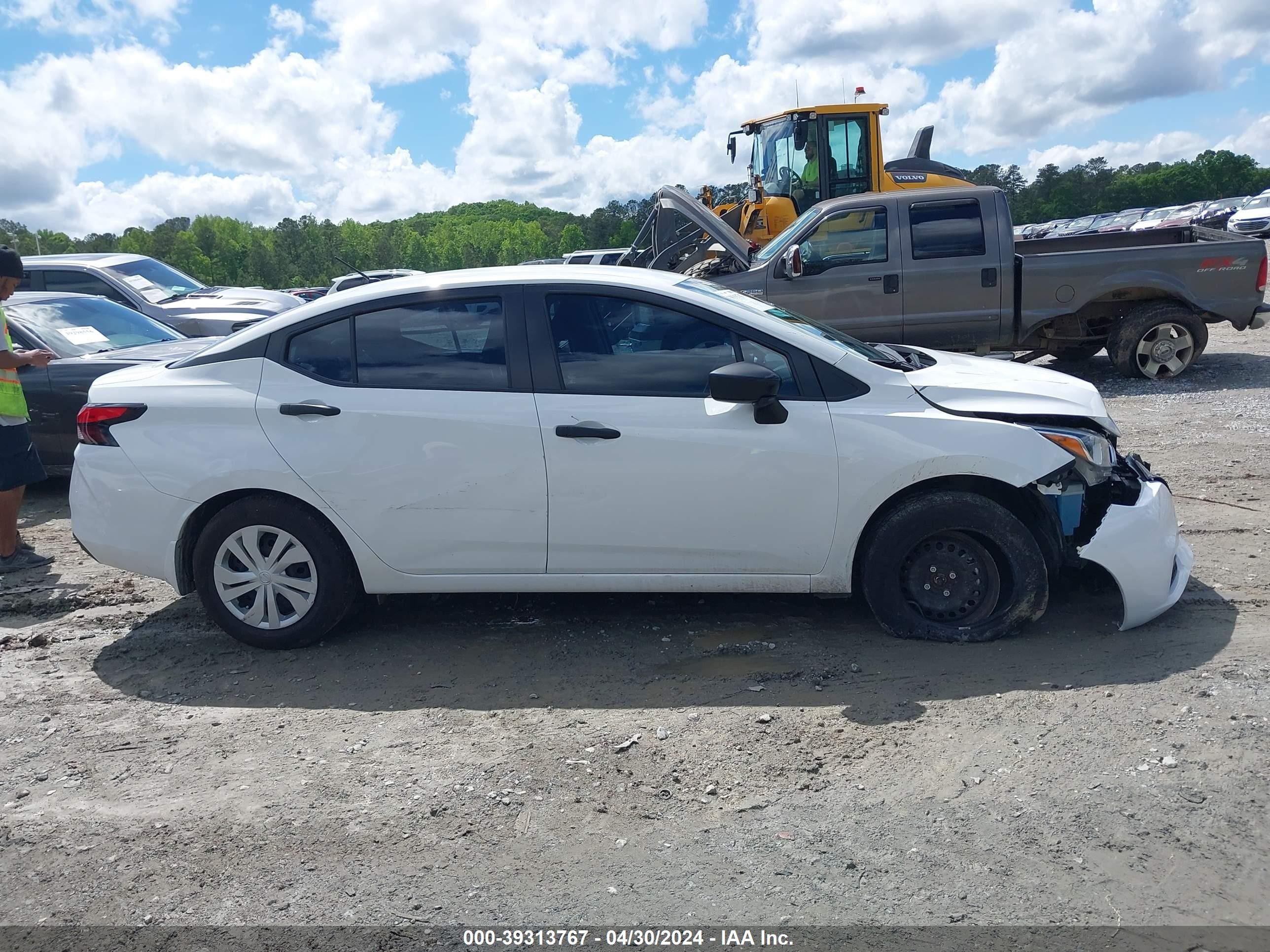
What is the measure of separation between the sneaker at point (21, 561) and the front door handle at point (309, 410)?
2930 mm

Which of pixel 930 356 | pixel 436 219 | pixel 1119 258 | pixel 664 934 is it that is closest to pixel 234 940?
pixel 664 934

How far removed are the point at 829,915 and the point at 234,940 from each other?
1.59m

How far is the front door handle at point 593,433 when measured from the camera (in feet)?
14.7

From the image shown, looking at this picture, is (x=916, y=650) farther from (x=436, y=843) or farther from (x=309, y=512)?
(x=309, y=512)

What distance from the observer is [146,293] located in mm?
13047

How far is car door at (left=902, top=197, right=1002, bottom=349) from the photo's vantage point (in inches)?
433

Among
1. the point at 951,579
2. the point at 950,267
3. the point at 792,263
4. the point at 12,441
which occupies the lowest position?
the point at 951,579

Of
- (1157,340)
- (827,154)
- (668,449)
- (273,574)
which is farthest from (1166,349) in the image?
(273,574)

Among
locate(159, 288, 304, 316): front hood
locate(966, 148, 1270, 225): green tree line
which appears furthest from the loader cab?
locate(966, 148, 1270, 225): green tree line

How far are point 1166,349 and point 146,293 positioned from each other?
11.8m

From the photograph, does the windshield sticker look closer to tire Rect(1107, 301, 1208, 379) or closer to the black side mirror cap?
the black side mirror cap

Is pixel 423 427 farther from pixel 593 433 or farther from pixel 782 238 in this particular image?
pixel 782 238

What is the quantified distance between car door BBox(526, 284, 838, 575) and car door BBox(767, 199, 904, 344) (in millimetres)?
6539

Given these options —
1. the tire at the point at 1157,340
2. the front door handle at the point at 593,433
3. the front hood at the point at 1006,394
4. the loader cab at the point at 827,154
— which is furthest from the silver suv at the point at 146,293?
the tire at the point at 1157,340
